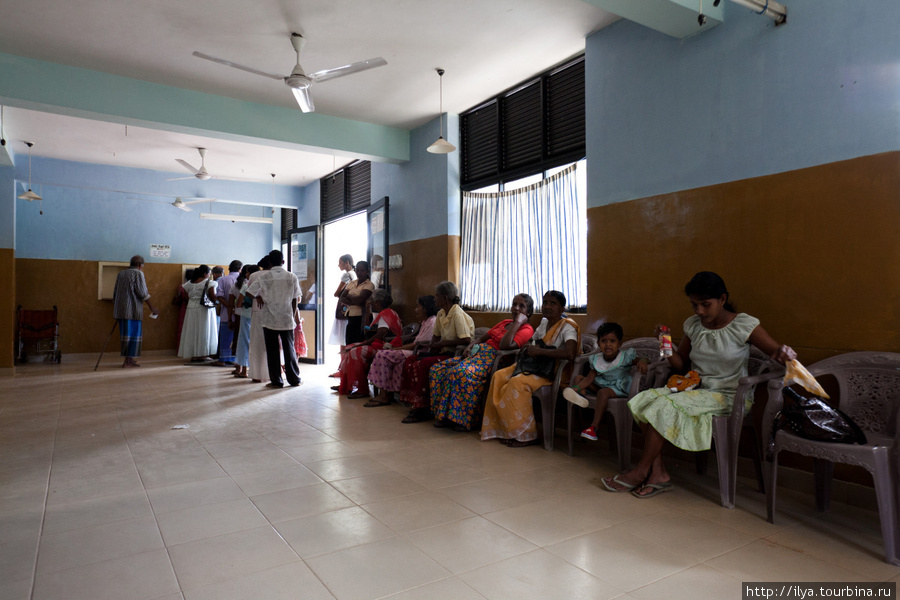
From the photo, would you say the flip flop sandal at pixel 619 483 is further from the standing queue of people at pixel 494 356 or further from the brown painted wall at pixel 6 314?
the brown painted wall at pixel 6 314

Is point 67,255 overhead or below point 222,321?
overhead

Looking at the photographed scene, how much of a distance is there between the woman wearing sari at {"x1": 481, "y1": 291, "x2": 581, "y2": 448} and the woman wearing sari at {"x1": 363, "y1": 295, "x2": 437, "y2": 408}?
4.35 feet

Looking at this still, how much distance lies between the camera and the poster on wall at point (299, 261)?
930 centimetres

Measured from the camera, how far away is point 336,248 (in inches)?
398

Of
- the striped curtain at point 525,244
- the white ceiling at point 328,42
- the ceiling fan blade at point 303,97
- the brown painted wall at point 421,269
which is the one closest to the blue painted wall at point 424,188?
the brown painted wall at point 421,269

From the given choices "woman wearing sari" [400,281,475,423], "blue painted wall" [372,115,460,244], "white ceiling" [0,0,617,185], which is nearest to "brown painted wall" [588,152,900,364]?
"woman wearing sari" [400,281,475,423]

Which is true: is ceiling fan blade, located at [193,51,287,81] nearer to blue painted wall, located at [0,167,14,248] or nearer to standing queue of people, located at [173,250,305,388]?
standing queue of people, located at [173,250,305,388]

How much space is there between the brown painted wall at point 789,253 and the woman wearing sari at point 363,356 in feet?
8.68

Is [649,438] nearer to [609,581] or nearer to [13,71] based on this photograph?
[609,581]

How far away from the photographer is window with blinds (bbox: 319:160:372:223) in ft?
27.0

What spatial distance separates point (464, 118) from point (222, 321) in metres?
5.12

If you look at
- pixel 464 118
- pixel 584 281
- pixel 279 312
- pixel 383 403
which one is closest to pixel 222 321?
pixel 279 312

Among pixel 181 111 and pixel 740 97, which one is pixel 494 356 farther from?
pixel 181 111

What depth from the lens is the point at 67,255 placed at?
9.30m
